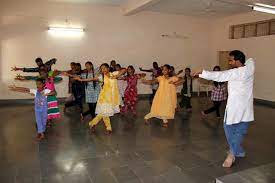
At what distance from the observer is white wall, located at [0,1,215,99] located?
7.96 meters

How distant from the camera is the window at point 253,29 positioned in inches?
339

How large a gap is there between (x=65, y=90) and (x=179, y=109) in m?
3.88

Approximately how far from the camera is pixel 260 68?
356 inches

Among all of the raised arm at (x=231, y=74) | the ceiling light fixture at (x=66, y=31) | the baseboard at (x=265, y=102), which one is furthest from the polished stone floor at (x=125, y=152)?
the ceiling light fixture at (x=66, y=31)

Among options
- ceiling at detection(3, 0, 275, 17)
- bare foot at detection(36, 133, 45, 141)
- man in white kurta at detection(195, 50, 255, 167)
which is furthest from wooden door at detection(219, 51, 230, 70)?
bare foot at detection(36, 133, 45, 141)

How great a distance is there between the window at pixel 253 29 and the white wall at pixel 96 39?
1305 mm

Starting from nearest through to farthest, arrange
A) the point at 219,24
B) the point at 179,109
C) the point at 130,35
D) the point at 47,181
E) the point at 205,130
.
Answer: the point at 47,181 → the point at 205,130 → the point at 179,109 → the point at 130,35 → the point at 219,24

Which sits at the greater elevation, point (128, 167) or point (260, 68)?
point (260, 68)

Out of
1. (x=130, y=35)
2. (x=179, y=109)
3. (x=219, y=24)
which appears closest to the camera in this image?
(x=179, y=109)

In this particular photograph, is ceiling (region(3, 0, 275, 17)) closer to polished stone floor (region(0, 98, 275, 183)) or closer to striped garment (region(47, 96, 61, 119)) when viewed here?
polished stone floor (region(0, 98, 275, 183))

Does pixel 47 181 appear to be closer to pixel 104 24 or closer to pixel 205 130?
pixel 205 130

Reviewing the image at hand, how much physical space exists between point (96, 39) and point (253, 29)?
563 cm

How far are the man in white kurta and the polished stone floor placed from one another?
0.46 metres

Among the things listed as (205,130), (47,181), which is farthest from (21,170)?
(205,130)
